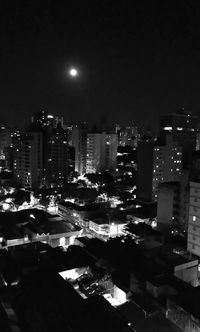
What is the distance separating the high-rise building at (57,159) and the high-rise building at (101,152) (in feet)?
15.4

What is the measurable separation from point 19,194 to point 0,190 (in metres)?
3.90

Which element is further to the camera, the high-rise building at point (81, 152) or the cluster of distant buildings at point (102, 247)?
the high-rise building at point (81, 152)

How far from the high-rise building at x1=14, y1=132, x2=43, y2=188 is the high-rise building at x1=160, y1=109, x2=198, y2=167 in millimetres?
14409

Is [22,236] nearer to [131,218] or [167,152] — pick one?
[131,218]

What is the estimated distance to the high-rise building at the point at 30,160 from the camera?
25.6 m

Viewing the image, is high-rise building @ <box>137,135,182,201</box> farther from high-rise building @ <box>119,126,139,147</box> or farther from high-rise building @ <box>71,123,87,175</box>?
high-rise building @ <box>119,126,139,147</box>

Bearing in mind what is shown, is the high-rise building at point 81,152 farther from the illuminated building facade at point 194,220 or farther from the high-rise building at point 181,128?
the illuminated building facade at point 194,220

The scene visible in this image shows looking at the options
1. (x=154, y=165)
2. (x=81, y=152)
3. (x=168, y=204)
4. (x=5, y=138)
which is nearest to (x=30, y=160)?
(x=81, y=152)

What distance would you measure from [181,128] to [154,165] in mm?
14914

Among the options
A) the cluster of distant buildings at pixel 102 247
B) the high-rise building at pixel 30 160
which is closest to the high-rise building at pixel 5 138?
the cluster of distant buildings at pixel 102 247

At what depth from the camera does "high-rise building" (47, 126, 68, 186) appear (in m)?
26.5

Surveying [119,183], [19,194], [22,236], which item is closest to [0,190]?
[19,194]

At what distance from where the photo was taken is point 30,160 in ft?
83.6

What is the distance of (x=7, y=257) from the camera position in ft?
32.5
